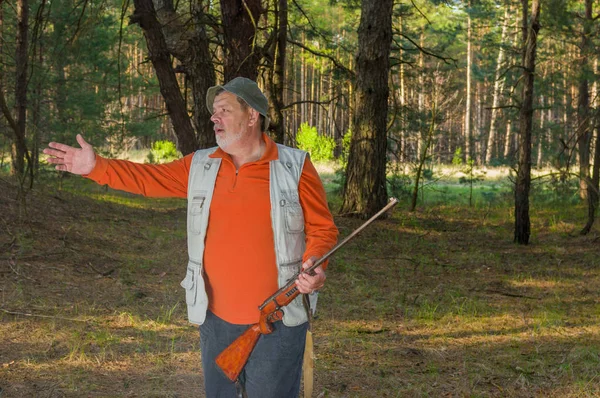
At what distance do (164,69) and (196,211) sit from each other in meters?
5.05

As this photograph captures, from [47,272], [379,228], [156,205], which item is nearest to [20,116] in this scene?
[47,272]

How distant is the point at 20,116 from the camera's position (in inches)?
481

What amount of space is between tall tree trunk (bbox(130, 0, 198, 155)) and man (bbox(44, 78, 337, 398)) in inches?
174

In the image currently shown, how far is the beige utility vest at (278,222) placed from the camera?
3.32 m

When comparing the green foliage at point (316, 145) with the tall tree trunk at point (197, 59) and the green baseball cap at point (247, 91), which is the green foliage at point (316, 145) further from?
the green baseball cap at point (247, 91)

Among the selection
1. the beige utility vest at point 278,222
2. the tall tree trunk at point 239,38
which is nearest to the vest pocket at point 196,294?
the beige utility vest at point 278,222

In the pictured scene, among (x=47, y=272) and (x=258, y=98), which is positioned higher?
(x=258, y=98)

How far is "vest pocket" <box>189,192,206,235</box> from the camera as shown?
134 inches

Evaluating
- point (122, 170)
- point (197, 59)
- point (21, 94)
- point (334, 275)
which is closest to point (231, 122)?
point (122, 170)

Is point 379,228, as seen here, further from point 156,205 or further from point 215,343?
point 215,343

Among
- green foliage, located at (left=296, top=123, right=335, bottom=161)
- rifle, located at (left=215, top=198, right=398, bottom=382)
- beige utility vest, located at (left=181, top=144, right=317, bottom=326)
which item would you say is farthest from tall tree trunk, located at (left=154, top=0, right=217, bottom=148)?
green foliage, located at (left=296, top=123, right=335, bottom=161)

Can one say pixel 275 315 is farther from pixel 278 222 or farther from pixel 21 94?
pixel 21 94

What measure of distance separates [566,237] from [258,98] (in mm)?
12482

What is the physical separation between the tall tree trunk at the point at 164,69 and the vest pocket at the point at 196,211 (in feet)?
14.8
